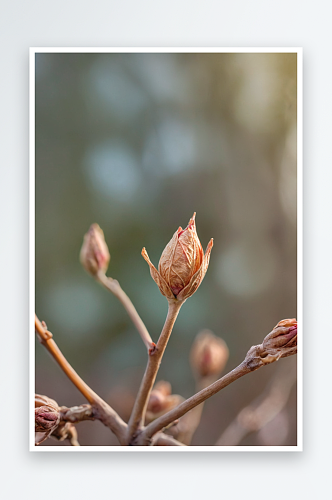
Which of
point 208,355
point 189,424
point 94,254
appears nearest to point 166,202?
point 94,254

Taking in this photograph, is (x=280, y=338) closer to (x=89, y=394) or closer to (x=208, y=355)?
(x=208, y=355)

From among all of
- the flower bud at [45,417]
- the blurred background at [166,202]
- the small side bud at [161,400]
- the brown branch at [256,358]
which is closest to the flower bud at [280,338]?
the brown branch at [256,358]

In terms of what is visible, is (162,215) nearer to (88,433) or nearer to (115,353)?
(115,353)

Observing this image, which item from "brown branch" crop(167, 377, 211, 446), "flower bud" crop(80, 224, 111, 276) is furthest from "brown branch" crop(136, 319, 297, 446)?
"flower bud" crop(80, 224, 111, 276)

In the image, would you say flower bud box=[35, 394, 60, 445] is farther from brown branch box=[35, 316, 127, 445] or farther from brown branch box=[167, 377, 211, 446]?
brown branch box=[167, 377, 211, 446]

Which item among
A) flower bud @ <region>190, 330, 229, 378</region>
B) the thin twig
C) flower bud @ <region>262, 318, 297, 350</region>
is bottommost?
flower bud @ <region>190, 330, 229, 378</region>
